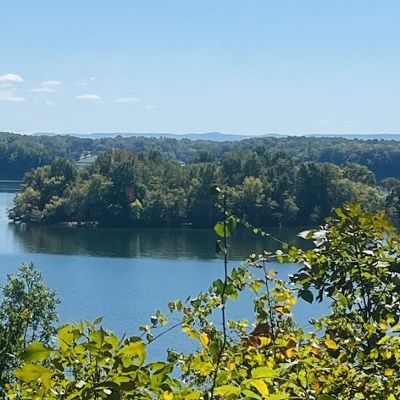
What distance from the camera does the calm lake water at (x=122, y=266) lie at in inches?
846

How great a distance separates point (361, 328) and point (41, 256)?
106 ft

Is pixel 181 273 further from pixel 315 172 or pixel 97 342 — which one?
pixel 97 342

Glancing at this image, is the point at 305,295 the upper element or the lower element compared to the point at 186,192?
upper

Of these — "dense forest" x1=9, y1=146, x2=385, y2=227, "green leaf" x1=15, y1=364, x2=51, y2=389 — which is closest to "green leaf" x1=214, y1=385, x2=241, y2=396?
"green leaf" x1=15, y1=364, x2=51, y2=389

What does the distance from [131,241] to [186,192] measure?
8.99 meters

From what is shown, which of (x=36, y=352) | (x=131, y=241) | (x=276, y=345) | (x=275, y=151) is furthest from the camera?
(x=275, y=151)

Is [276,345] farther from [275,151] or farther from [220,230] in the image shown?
[275,151]

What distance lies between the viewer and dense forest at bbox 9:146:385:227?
4609 centimetres

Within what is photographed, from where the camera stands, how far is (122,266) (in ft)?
101

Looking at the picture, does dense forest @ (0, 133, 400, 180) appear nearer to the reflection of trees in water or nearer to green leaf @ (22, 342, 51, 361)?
the reflection of trees in water

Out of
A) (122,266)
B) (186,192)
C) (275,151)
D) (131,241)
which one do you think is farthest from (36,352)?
(275,151)

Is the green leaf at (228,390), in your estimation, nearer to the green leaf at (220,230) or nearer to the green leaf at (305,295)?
the green leaf at (220,230)

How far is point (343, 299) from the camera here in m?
1.55

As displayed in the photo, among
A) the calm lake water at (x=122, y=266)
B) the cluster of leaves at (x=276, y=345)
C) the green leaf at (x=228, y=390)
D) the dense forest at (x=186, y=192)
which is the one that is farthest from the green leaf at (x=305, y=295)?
the dense forest at (x=186, y=192)
